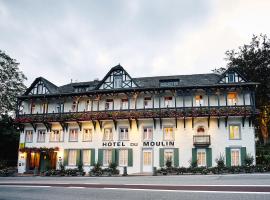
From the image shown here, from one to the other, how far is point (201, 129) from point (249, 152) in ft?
16.8

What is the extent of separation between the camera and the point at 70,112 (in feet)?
113

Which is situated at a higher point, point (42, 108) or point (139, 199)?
point (42, 108)

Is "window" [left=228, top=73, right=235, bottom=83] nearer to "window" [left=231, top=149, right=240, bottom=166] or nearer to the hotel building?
the hotel building

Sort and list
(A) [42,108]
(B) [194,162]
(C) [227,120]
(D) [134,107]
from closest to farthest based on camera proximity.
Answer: (B) [194,162] < (C) [227,120] < (D) [134,107] < (A) [42,108]

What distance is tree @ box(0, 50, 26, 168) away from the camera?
39.4 meters

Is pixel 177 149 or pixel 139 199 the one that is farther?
pixel 177 149

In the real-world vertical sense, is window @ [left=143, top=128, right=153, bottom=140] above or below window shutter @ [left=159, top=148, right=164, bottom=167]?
above

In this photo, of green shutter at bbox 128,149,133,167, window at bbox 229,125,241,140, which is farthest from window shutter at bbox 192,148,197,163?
green shutter at bbox 128,149,133,167

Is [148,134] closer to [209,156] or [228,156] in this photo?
[209,156]

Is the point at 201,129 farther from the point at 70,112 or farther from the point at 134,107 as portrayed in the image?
the point at 70,112

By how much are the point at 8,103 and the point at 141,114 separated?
21887mm

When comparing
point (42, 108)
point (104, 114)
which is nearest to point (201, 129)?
point (104, 114)

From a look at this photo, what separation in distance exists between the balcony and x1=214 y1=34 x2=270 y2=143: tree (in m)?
12.7

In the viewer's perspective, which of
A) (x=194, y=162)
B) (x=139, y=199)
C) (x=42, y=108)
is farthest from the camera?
(x=42, y=108)
